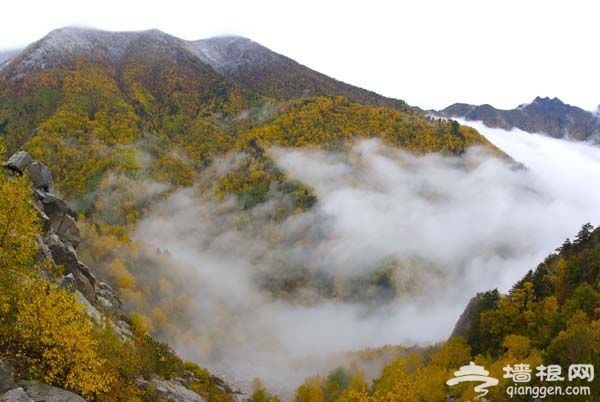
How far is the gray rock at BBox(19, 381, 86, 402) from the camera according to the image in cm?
2633

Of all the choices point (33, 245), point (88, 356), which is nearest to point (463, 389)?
point (88, 356)

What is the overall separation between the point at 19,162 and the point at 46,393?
1527 inches

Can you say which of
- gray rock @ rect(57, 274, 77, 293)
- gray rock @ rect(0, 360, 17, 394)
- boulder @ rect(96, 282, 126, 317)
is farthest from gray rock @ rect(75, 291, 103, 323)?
gray rock @ rect(0, 360, 17, 394)

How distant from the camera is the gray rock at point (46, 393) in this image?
26330 millimetres

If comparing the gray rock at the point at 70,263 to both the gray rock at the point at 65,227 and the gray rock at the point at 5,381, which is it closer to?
the gray rock at the point at 65,227

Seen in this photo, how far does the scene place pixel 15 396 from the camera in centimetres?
2450

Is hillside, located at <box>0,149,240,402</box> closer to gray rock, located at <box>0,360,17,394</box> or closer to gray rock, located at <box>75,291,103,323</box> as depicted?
gray rock, located at <box>0,360,17,394</box>

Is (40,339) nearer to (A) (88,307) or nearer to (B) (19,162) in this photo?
(A) (88,307)

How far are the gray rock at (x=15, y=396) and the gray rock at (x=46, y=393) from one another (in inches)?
51.1

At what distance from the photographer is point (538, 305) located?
8250cm

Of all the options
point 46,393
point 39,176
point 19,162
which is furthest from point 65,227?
point 46,393

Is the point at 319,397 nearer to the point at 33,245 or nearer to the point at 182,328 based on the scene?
the point at 182,328

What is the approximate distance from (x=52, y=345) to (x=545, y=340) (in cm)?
6421

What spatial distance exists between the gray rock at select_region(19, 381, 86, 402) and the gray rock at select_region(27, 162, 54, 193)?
38467 millimetres
